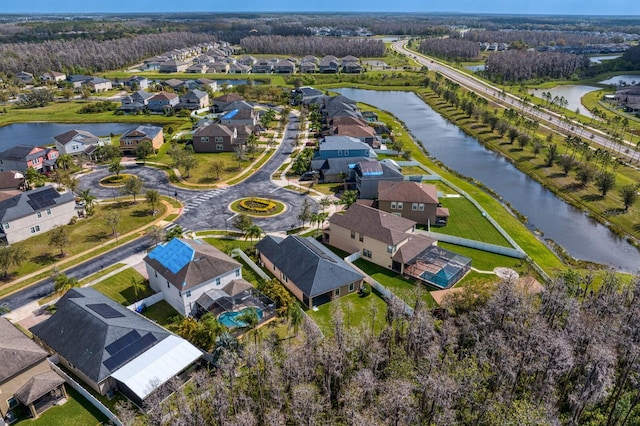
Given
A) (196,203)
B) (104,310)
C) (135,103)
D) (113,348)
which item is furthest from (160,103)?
(113,348)

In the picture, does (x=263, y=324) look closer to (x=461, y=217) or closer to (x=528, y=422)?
(x=528, y=422)

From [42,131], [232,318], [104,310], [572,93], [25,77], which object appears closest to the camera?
[104,310]

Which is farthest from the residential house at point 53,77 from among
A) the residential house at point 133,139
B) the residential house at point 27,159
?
the residential house at point 27,159

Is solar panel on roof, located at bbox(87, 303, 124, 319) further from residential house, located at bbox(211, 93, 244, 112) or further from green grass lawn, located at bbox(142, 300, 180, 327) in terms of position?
residential house, located at bbox(211, 93, 244, 112)

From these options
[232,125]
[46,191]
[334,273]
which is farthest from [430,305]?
[232,125]

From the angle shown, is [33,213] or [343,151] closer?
[33,213]

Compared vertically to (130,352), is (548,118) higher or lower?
higher

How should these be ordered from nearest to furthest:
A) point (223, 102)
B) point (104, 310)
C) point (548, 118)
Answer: point (104, 310) → point (548, 118) → point (223, 102)

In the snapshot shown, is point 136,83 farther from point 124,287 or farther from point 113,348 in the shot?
point 113,348
